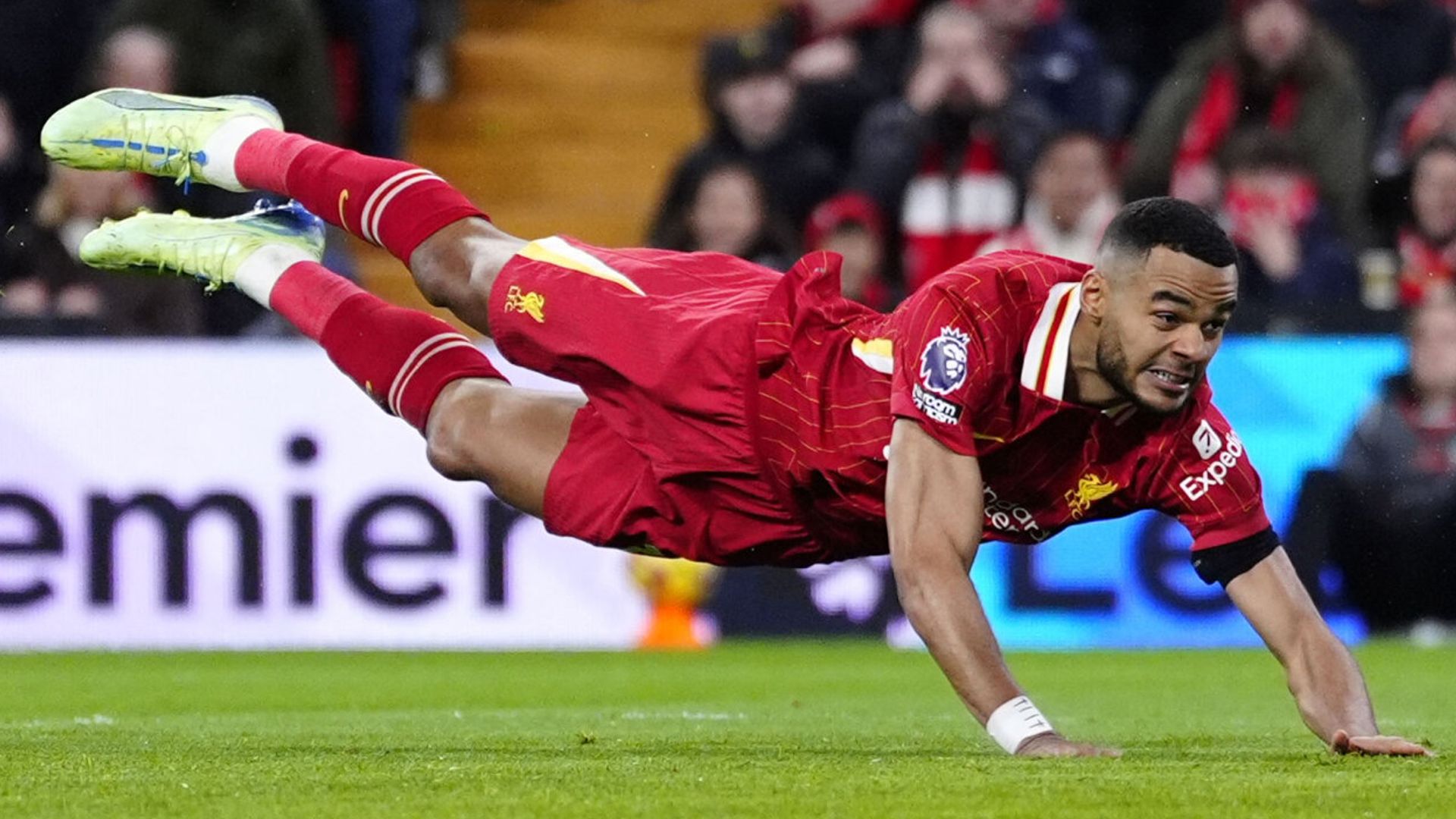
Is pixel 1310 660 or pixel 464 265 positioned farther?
pixel 464 265

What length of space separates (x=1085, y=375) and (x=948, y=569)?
66 centimetres

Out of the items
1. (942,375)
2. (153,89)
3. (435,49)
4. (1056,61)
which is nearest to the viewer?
(942,375)

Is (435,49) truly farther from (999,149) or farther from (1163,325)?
(1163,325)

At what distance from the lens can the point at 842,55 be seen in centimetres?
1498

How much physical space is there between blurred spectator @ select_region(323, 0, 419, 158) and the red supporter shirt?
337 inches

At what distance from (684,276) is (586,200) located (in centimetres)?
924

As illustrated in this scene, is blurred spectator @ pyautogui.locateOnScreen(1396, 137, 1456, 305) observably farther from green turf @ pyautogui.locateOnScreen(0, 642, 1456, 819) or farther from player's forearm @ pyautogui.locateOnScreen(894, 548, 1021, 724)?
player's forearm @ pyautogui.locateOnScreen(894, 548, 1021, 724)

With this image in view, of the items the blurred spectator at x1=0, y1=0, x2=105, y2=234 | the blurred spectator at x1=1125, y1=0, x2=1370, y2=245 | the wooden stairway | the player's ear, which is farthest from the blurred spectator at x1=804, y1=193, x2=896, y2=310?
the player's ear

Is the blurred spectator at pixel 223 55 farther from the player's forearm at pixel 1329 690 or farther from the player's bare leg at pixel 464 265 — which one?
the player's forearm at pixel 1329 690

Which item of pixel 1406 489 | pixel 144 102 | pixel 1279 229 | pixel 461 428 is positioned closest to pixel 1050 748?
pixel 461 428

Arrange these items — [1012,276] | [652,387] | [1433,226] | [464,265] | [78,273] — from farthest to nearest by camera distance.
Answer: [1433,226] < [78,273] < [464,265] < [652,387] < [1012,276]

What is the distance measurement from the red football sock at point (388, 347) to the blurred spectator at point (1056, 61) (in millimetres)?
7201

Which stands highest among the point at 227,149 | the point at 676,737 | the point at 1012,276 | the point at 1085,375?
the point at 227,149

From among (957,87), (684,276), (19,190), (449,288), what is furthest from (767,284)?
(19,190)
